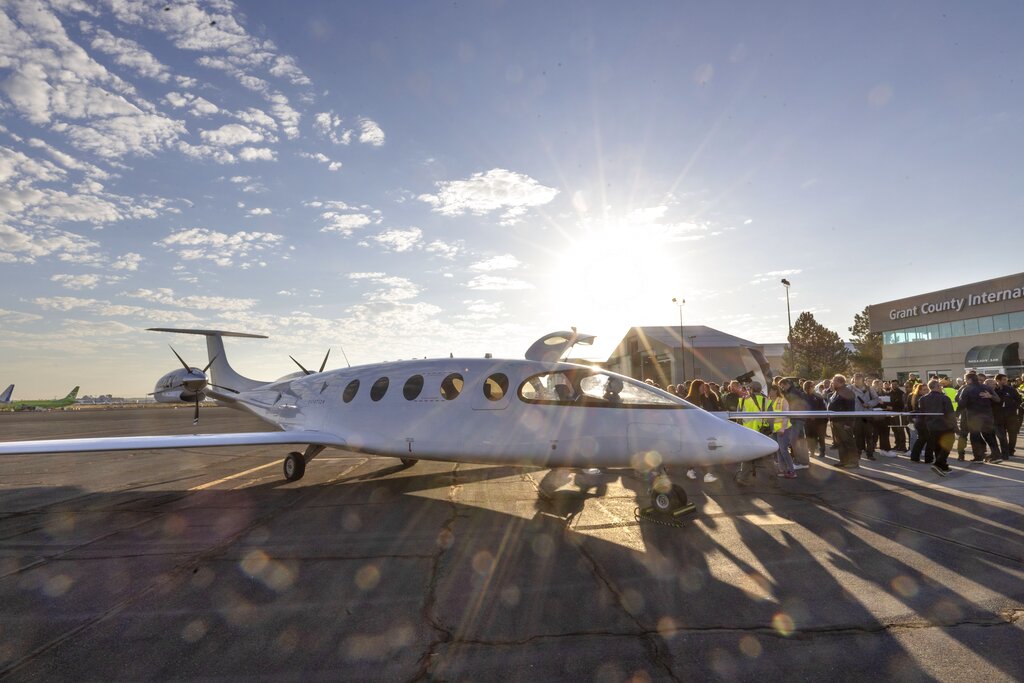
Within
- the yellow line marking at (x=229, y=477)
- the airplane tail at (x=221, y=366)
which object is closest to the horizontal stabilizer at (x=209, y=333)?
the airplane tail at (x=221, y=366)

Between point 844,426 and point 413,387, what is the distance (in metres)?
9.83

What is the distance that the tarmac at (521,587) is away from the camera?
3799 mm

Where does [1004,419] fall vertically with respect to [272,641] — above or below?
above

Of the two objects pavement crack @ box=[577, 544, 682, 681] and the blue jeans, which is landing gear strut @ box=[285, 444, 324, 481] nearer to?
pavement crack @ box=[577, 544, 682, 681]

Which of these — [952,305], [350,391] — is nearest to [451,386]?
[350,391]

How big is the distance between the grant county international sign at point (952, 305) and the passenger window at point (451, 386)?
164 ft

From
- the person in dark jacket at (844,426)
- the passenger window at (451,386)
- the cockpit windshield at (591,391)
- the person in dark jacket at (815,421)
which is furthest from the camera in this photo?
the person in dark jacket at (815,421)

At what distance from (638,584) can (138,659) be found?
416 cm

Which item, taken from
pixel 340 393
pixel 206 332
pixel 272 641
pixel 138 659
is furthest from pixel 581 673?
pixel 206 332

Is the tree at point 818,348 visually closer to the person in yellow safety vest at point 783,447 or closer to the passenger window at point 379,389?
the person in yellow safety vest at point 783,447

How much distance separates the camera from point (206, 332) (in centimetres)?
1898

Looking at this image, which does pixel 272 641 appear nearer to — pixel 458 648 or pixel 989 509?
pixel 458 648

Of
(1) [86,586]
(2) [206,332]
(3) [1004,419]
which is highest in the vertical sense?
(2) [206,332]

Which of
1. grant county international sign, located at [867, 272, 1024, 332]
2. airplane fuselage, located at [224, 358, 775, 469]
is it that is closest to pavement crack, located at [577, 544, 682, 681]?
airplane fuselage, located at [224, 358, 775, 469]
